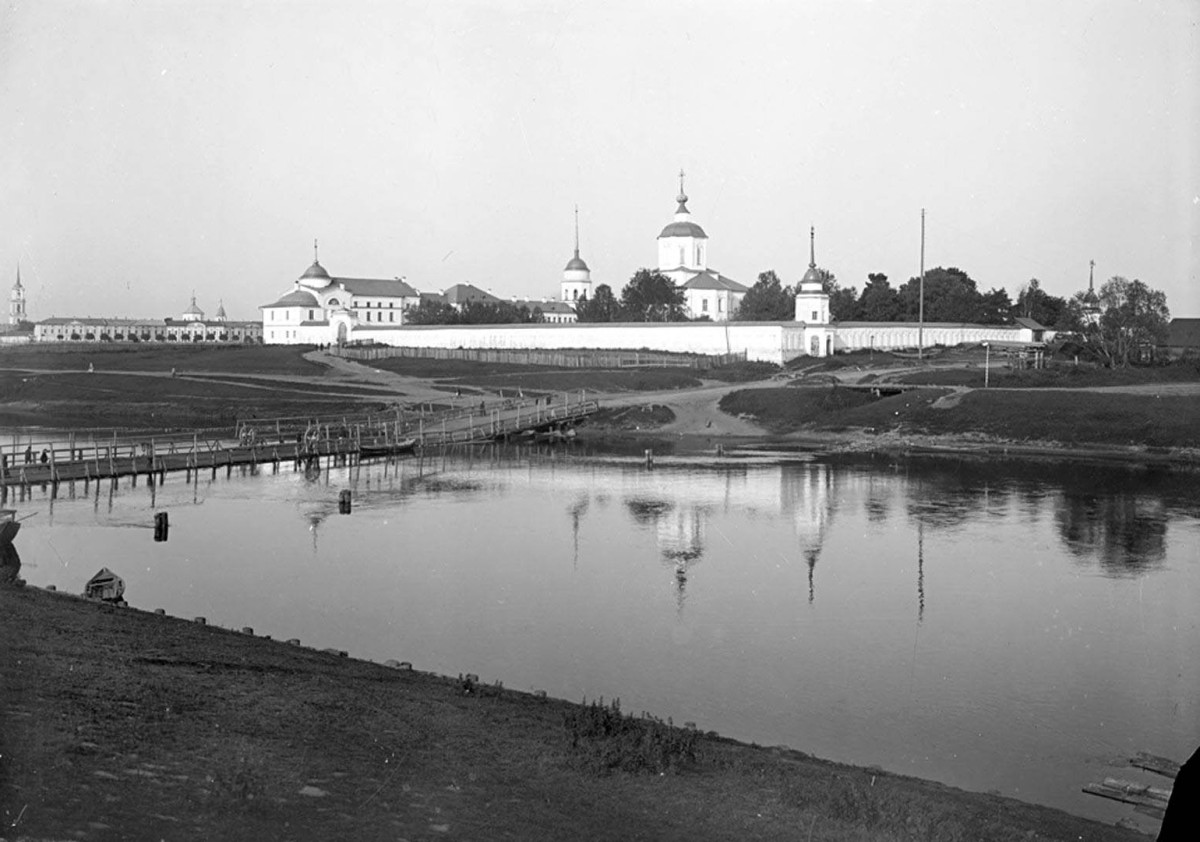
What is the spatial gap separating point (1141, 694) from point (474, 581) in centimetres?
1108

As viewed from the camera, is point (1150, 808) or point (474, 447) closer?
point (1150, 808)

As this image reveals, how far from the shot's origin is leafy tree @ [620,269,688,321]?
3268 inches

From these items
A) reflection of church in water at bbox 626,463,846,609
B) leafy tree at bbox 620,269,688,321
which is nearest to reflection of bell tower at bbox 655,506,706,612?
reflection of church in water at bbox 626,463,846,609

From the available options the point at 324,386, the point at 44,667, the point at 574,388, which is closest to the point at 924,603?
the point at 44,667

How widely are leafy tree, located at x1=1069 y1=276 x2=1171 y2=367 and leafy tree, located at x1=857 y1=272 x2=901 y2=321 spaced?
23310 mm

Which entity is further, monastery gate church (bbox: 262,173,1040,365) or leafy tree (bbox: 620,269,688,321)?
leafy tree (bbox: 620,269,688,321)

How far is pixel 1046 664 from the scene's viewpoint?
16.4 meters

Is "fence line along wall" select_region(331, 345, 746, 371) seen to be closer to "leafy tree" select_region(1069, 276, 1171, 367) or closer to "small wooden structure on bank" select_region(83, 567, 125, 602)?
"leafy tree" select_region(1069, 276, 1171, 367)

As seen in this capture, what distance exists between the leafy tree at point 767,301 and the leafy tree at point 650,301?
26.6ft

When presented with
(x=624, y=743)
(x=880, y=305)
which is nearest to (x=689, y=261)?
(x=880, y=305)

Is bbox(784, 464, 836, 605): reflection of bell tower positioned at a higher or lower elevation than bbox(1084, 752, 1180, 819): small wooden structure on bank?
higher

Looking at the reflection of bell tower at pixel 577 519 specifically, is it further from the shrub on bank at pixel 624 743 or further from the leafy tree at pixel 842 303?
the leafy tree at pixel 842 303

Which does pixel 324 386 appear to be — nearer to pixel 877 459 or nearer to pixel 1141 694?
pixel 877 459

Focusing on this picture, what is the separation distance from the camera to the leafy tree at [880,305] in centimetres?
8488
